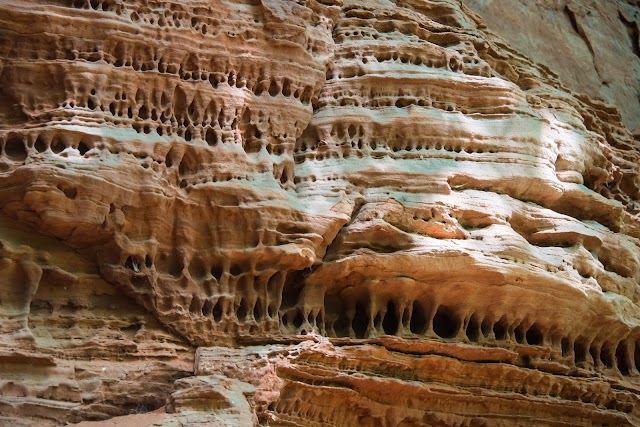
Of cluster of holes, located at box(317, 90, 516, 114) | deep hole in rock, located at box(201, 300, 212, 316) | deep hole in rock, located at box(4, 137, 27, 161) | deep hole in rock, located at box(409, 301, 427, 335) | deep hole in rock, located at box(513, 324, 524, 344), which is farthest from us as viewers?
cluster of holes, located at box(317, 90, 516, 114)

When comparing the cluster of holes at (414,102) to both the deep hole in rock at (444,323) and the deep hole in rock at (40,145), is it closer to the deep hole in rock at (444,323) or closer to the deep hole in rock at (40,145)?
the deep hole in rock at (444,323)

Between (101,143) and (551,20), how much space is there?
8.69 metres

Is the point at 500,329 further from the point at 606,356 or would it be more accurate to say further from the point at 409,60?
the point at 409,60

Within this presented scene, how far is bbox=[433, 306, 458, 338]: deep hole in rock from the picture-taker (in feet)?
34.9

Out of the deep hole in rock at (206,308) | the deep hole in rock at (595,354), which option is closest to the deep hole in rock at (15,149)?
the deep hole in rock at (206,308)

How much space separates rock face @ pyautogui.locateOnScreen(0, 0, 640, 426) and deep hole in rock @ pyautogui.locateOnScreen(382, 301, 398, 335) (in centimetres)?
3

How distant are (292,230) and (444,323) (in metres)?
2.25

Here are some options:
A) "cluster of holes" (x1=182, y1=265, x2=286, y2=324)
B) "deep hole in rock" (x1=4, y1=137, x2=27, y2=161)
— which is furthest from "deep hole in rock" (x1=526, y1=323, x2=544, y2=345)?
"deep hole in rock" (x1=4, y1=137, x2=27, y2=161)

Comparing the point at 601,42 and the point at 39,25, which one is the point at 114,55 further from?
the point at 601,42

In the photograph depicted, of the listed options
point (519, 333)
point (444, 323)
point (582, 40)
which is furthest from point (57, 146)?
point (582, 40)

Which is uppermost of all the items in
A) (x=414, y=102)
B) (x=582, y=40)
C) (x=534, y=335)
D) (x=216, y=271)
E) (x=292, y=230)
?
(x=582, y=40)

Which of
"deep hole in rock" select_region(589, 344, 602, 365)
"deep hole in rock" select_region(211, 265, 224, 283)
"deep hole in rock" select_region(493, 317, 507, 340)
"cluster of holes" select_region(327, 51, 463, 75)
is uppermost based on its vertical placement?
"cluster of holes" select_region(327, 51, 463, 75)

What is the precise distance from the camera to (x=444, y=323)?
35.4 ft

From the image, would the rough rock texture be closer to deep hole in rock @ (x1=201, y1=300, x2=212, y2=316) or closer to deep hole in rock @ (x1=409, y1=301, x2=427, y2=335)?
deep hole in rock @ (x1=409, y1=301, x2=427, y2=335)
